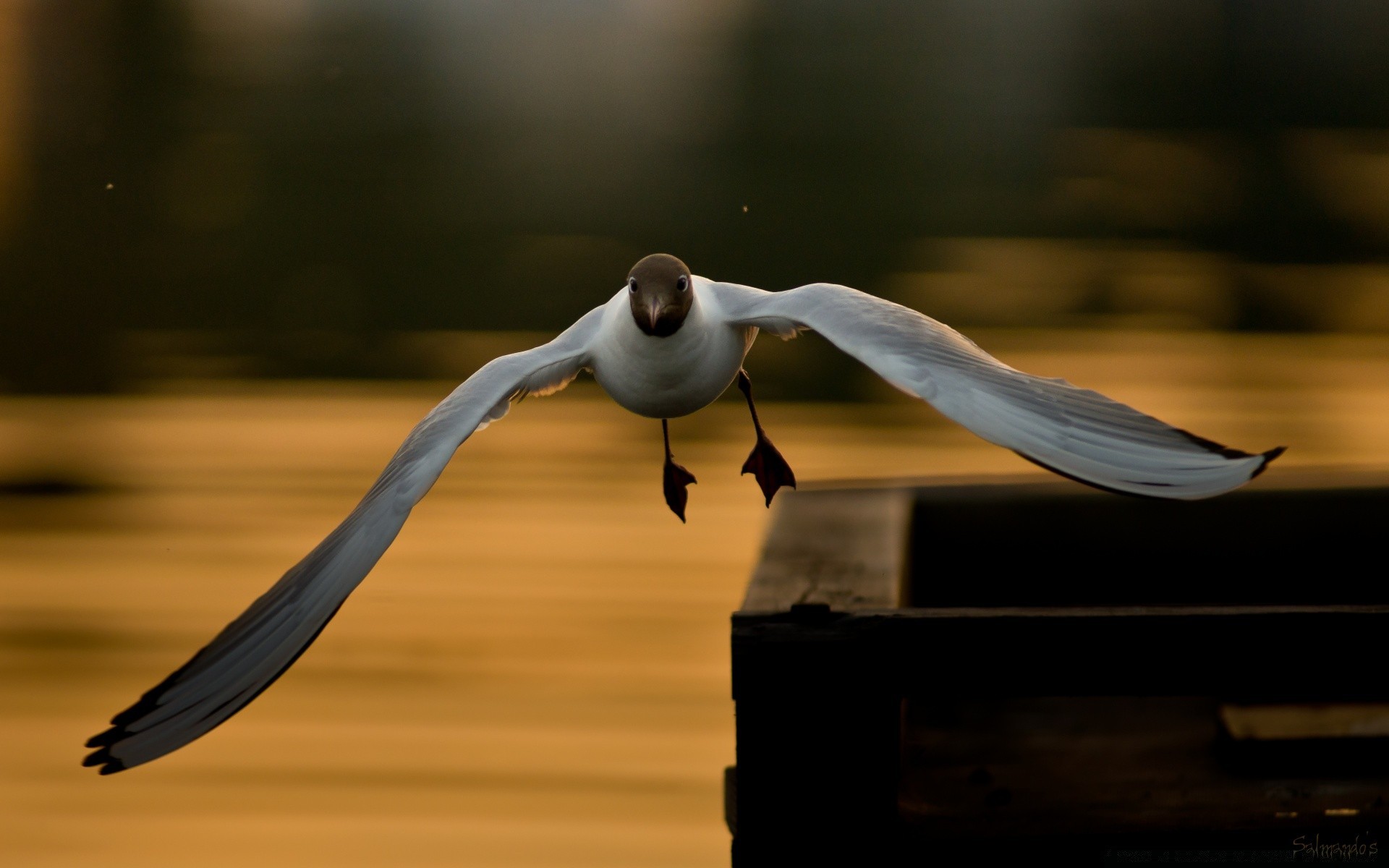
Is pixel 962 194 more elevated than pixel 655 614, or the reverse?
pixel 962 194

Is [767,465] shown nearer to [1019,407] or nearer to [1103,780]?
[1103,780]

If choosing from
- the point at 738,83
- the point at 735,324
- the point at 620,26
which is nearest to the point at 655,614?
the point at 735,324

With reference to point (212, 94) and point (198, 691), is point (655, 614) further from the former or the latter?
point (212, 94)

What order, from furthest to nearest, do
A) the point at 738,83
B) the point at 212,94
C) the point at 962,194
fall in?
the point at 212,94
the point at 738,83
the point at 962,194

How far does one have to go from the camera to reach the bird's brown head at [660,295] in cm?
279

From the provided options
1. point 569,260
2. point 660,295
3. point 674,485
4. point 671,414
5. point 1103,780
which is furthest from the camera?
point 569,260

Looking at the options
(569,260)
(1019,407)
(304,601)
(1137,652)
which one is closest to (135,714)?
(304,601)

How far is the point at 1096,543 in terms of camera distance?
3666 mm

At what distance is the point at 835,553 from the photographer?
126 inches

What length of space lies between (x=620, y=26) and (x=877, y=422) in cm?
1763

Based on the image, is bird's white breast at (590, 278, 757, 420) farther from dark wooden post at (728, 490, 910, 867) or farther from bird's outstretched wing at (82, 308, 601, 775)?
dark wooden post at (728, 490, 910, 867)

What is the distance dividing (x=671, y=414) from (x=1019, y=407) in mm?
740

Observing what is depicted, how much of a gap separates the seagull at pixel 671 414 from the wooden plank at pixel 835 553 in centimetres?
37

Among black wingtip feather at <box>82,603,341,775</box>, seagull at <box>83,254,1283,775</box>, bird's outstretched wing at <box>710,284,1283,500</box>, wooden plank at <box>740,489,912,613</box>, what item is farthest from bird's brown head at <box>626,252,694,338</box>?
black wingtip feather at <box>82,603,341,775</box>
